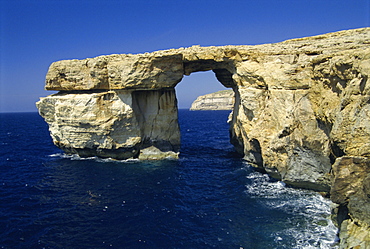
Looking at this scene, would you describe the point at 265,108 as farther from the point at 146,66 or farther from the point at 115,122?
the point at 115,122

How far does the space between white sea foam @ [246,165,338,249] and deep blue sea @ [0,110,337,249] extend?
60 millimetres

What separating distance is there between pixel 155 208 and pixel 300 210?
34.7 feet

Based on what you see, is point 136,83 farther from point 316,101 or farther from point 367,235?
point 367,235

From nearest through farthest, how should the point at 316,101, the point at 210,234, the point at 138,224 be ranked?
the point at 210,234 < the point at 138,224 < the point at 316,101

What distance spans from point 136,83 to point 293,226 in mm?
21727

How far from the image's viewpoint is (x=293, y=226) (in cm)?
1677

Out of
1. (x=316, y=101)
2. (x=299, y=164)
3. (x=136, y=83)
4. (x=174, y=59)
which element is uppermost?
(x=174, y=59)

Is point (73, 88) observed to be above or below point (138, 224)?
above

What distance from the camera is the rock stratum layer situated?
14.3 meters

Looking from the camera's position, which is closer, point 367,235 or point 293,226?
point 367,235

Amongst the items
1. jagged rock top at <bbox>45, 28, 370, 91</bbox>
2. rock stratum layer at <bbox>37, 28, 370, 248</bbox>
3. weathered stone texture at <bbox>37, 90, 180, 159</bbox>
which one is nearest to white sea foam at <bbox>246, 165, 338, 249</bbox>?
rock stratum layer at <bbox>37, 28, 370, 248</bbox>

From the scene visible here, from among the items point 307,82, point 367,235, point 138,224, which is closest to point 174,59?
point 307,82

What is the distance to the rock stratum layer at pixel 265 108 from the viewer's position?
14281 millimetres

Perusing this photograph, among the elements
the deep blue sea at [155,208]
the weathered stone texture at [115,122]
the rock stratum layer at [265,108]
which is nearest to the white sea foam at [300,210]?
the deep blue sea at [155,208]
